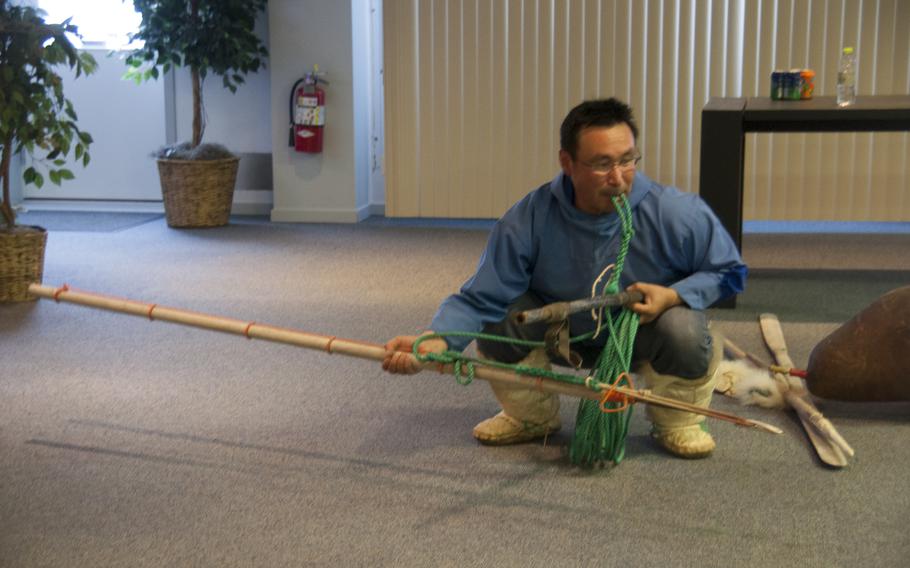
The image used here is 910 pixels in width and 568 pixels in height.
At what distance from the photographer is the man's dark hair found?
94.7 inches

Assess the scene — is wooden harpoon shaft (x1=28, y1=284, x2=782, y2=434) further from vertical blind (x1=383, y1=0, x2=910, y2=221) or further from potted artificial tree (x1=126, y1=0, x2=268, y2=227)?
vertical blind (x1=383, y1=0, x2=910, y2=221)

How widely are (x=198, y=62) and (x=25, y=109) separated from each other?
1.89 m

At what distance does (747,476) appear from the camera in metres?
2.43

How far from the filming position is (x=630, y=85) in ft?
19.7

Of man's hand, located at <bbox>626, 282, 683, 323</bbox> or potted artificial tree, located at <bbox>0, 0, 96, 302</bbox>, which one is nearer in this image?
man's hand, located at <bbox>626, 282, 683, 323</bbox>

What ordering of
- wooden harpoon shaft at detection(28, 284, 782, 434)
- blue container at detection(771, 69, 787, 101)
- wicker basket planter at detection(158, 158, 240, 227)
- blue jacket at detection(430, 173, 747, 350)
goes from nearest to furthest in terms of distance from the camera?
wooden harpoon shaft at detection(28, 284, 782, 434) → blue jacket at detection(430, 173, 747, 350) → blue container at detection(771, 69, 787, 101) → wicker basket planter at detection(158, 158, 240, 227)

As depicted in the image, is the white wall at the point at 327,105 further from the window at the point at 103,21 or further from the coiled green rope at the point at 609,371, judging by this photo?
the coiled green rope at the point at 609,371

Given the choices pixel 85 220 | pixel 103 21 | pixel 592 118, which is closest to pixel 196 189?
pixel 85 220

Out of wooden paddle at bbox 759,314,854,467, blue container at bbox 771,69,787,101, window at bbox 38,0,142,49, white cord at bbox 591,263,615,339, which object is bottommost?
wooden paddle at bbox 759,314,854,467

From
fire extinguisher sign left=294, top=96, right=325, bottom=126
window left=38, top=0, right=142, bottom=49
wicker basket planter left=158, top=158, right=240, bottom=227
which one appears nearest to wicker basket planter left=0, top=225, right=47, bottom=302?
wicker basket planter left=158, top=158, right=240, bottom=227

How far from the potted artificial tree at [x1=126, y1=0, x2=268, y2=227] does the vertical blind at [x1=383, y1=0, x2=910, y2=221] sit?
74 cm

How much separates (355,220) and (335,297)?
6.88 ft

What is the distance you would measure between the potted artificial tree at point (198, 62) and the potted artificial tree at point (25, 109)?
1.64m

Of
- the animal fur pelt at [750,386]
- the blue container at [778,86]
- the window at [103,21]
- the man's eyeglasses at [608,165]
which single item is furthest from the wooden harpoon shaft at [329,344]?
the window at [103,21]
